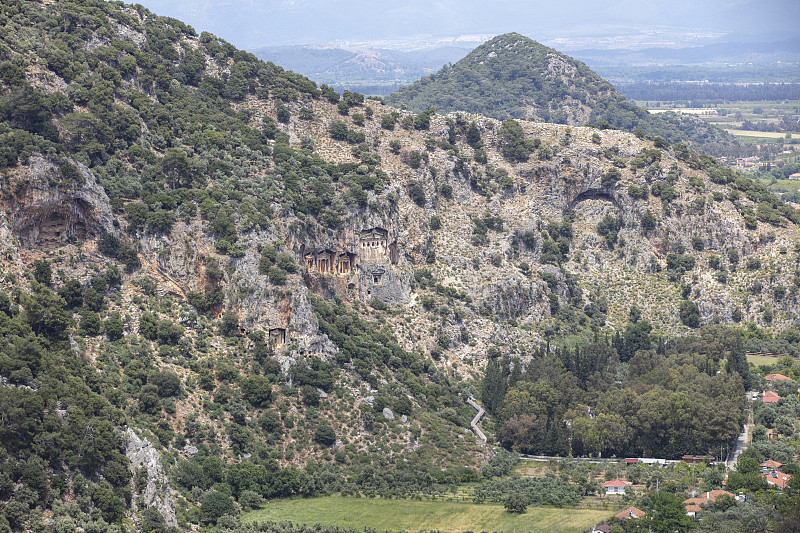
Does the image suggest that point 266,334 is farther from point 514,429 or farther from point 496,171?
point 496,171

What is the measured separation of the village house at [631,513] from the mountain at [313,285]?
809 centimetres

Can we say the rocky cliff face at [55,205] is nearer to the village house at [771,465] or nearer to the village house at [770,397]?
the village house at [771,465]

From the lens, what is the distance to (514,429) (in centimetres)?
12669

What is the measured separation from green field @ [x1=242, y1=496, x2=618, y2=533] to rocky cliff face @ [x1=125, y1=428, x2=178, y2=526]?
926 centimetres

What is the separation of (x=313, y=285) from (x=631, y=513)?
167 ft

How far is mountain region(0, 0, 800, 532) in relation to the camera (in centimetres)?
10481

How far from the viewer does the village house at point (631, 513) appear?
10331cm

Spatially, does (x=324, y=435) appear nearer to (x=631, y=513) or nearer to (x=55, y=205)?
(x=631, y=513)

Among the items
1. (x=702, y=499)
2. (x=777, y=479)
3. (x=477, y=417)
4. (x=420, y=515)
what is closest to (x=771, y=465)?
(x=777, y=479)

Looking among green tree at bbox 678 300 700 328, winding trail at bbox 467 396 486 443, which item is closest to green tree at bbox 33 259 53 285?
winding trail at bbox 467 396 486 443

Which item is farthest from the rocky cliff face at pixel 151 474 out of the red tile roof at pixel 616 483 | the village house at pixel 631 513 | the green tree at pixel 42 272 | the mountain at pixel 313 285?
the red tile roof at pixel 616 483

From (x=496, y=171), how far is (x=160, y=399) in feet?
257

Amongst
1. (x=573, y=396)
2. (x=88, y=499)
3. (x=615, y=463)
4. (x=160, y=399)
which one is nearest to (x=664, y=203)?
(x=573, y=396)

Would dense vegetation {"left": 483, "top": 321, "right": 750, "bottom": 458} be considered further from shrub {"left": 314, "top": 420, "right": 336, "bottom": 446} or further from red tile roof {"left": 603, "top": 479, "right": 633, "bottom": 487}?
shrub {"left": 314, "top": 420, "right": 336, "bottom": 446}
